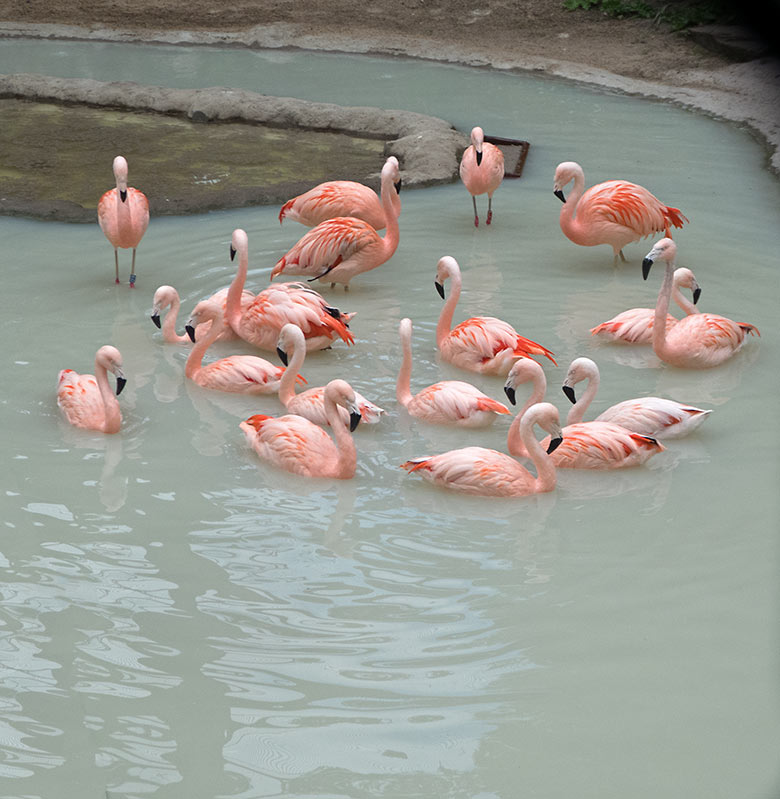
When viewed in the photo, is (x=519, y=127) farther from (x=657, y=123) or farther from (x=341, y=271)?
(x=341, y=271)

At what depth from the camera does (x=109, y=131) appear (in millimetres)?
8320

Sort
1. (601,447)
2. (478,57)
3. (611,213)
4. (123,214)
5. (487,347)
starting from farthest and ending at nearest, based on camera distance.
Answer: (478,57), (611,213), (123,214), (487,347), (601,447)

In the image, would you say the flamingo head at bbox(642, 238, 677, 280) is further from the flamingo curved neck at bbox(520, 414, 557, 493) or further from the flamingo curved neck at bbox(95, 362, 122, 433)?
the flamingo curved neck at bbox(95, 362, 122, 433)

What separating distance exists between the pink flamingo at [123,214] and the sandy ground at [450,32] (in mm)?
5255

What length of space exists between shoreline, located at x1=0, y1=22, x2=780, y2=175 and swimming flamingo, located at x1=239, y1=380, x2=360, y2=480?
475cm

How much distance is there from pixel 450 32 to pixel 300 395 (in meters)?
8.49

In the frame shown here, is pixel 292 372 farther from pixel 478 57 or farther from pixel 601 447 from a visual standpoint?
pixel 478 57

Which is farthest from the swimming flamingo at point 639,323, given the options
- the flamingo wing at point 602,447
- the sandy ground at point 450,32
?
the sandy ground at point 450,32

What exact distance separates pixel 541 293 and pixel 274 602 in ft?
9.69

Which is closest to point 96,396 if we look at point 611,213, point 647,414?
point 647,414

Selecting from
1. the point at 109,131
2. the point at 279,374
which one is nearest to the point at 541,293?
the point at 279,374

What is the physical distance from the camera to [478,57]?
10.5 metres

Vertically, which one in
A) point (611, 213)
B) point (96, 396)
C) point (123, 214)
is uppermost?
point (611, 213)

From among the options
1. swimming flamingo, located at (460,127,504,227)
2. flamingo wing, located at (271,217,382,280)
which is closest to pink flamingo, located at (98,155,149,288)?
flamingo wing, located at (271,217,382,280)
